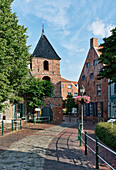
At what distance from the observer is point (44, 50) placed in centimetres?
2598

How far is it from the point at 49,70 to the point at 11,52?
41.3 feet

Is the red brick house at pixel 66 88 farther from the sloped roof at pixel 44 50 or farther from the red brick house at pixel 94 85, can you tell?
the sloped roof at pixel 44 50

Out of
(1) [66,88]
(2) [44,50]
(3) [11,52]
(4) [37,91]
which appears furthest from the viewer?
(1) [66,88]

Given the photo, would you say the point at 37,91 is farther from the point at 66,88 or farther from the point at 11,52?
the point at 66,88

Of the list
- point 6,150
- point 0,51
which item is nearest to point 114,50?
point 0,51

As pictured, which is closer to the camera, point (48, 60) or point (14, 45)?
point (14, 45)

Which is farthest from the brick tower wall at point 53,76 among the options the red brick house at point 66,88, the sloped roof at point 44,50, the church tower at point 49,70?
the red brick house at point 66,88

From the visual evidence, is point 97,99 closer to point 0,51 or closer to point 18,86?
point 18,86

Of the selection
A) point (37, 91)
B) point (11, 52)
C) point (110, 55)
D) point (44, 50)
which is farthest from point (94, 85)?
point (11, 52)

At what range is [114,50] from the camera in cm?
1484

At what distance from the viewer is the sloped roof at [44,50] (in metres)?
25.5

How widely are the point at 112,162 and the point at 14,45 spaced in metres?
11.1

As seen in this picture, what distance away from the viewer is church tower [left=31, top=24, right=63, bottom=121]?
24705 mm

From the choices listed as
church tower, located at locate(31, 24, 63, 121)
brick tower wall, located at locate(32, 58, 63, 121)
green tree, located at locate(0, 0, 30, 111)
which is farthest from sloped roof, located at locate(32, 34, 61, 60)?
green tree, located at locate(0, 0, 30, 111)
